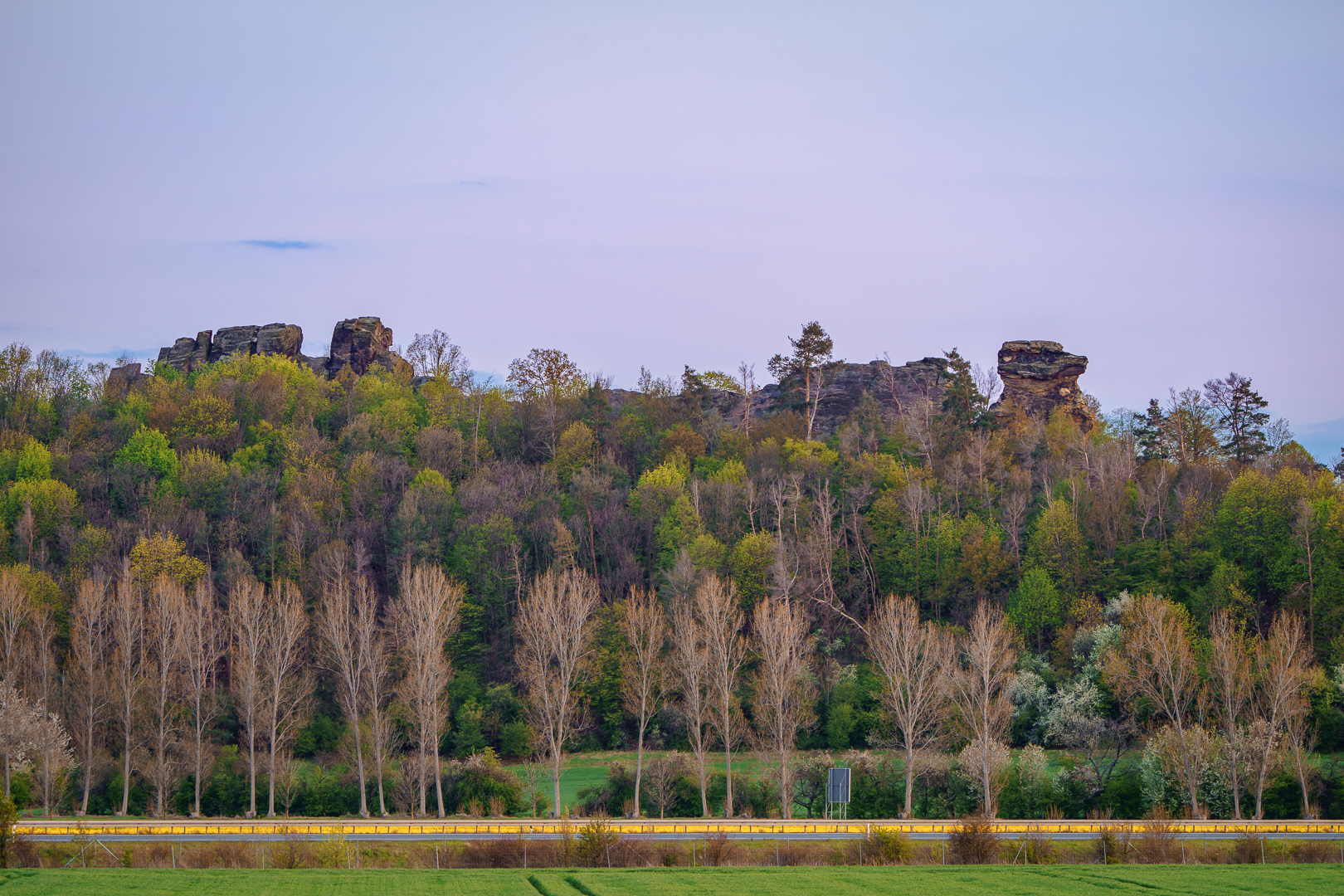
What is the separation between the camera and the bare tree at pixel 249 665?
202 ft

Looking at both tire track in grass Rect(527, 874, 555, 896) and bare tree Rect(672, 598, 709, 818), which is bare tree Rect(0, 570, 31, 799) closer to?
bare tree Rect(672, 598, 709, 818)

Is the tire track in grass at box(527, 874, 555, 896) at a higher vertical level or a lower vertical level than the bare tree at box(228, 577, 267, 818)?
lower

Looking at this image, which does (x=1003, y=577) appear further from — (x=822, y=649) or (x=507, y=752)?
(x=507, y=752)

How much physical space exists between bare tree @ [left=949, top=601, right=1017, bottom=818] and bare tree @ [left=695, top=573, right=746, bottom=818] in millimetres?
11106

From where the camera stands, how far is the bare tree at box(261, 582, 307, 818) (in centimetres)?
6338

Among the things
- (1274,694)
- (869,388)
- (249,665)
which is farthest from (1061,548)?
(869,388)

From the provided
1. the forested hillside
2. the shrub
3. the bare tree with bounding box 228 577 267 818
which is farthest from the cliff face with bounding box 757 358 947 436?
the shrub

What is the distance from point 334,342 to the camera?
468 feet

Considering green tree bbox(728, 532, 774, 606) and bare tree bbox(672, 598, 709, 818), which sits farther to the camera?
green tree bbox(728, 532, 774, 606)

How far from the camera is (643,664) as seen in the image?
63.6 m

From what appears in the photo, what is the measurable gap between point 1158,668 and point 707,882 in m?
32.7

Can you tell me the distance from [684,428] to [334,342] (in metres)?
55.1

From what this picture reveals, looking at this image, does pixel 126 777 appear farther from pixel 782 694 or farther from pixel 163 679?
pixel 782 694

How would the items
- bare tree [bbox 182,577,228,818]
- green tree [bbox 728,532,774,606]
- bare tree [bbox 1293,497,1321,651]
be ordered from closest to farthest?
1. bare tree [bbox 182,577,228,818]
2. bare tree [bbox 1293,497,1321,651]
3. green tree [bbox 728,532,774,606]
